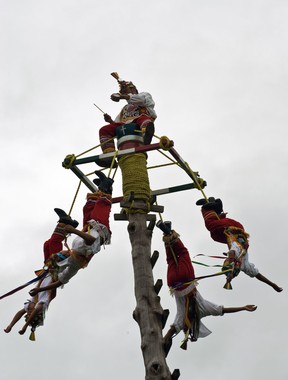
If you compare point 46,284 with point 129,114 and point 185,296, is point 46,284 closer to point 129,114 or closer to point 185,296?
point 185,296

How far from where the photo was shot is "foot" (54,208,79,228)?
314 inches

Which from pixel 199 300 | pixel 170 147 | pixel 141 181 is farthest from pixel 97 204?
pixel 199 300

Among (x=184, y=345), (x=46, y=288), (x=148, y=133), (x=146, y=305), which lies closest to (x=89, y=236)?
(x=46, y=288)

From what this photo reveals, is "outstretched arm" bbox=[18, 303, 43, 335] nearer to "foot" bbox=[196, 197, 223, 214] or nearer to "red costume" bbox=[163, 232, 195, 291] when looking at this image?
"red costume" bbox=[163, 232, 195, 291]

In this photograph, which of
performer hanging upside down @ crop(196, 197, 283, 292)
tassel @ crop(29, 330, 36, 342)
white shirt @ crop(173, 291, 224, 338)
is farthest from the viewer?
tassel @ crop(29, 330, 36, 342)

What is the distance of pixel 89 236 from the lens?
283 inches

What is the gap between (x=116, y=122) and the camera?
8.97 meters

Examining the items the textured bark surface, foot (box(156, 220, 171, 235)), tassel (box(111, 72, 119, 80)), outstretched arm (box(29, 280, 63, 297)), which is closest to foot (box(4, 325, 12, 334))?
outstretched arm (box(29, 280, 63, 297))

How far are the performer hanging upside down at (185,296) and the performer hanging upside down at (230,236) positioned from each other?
41cm

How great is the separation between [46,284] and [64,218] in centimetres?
81

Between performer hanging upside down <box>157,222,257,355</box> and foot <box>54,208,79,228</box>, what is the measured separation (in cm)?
112

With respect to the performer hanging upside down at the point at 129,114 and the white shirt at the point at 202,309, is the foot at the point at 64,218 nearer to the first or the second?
the performer hanging upside down at the point at 129,114

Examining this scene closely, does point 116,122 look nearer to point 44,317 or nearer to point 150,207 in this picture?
point 150,207

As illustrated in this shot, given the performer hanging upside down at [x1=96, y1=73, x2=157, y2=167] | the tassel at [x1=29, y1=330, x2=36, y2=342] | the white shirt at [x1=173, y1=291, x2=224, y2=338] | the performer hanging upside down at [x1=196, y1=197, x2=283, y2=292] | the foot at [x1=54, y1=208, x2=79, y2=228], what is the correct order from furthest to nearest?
the performer hanging upside down at [x1=96, y1=73, x2=157, y2=167], the foot at [x1=54, y1=208, x2=79, y2=228], the tassel at [x1=29, y1=330, x2=36, y2=342], the performer hanging upside down at [x1=196, y1=197, x2=283, y2=292], the white shirt at [x1=173, y1=291, x2=224, y2=338]
